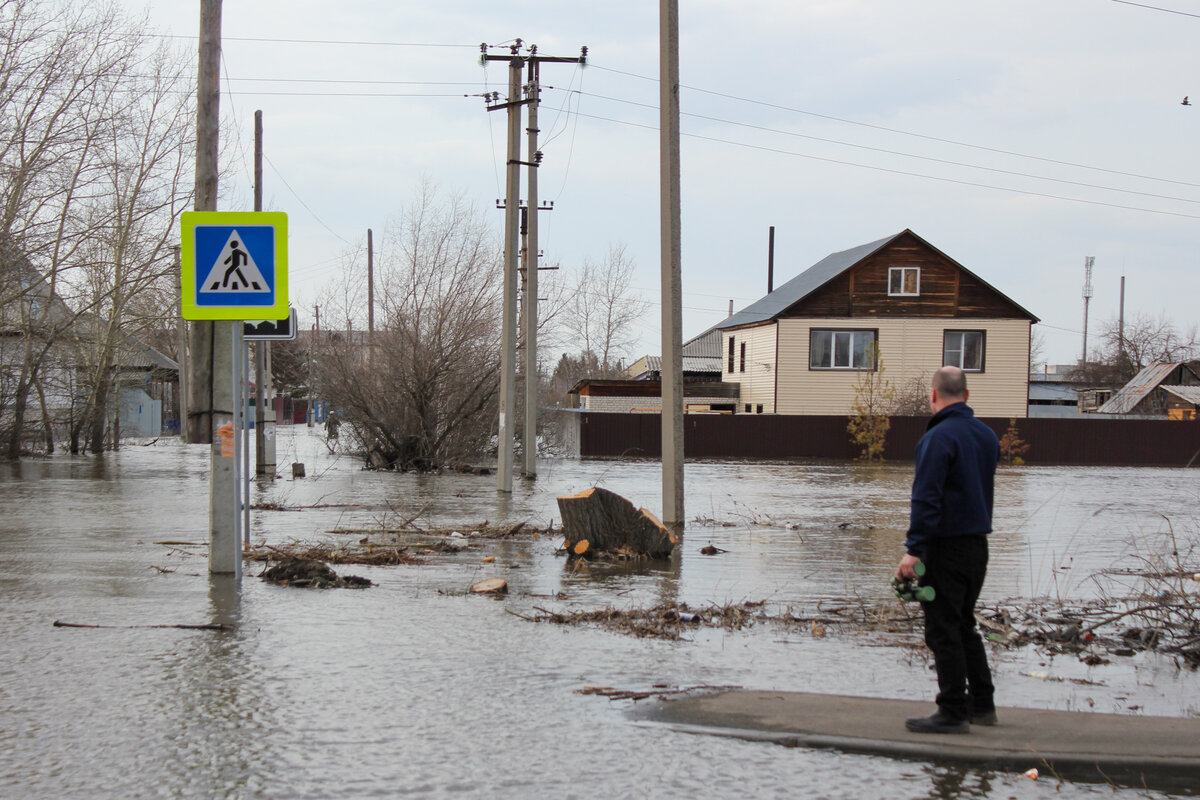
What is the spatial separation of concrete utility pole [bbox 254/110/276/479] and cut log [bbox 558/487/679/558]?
14148 millimetres

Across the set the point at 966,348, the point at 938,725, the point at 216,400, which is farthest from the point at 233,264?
the point at 966,348

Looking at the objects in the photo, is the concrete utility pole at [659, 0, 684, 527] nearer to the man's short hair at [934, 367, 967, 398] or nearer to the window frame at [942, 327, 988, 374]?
the man's short hair at [934, 367, 967, 398]

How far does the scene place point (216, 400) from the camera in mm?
8953

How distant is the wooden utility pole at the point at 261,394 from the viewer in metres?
24.0

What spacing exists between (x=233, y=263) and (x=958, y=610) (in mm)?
5761

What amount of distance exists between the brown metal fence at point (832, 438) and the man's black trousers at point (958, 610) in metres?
31.5

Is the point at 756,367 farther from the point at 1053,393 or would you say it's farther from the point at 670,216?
the point at 1053,393

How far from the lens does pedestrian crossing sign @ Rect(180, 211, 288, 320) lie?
328 inches

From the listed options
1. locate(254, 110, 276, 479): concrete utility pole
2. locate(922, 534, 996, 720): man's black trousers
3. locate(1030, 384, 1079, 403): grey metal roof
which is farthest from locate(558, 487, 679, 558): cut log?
locate(1030, 384, 1079, 403): grey metal roof

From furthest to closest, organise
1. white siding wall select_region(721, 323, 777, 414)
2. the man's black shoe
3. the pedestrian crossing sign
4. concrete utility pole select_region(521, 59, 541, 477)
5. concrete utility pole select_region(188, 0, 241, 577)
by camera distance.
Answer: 1. white siding wall select_region(721, 323, 777, 414)
2. concrete utility pole select_region(521, 59, 541, 477)
3. concrete utility pole select_region(188, 0, 241, 577)
4. the pedestrian crossing sign
5. the man's black shoe

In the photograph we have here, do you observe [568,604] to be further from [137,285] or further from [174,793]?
[137,285]

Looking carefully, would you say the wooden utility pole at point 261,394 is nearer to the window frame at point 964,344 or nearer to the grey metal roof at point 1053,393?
the window frame at point 964,344

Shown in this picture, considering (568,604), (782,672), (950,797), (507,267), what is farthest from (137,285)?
(950,797)

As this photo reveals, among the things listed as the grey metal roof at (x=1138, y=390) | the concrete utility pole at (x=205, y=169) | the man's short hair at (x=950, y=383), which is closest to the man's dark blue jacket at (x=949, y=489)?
the man's short hair at (x=950, y=383)
